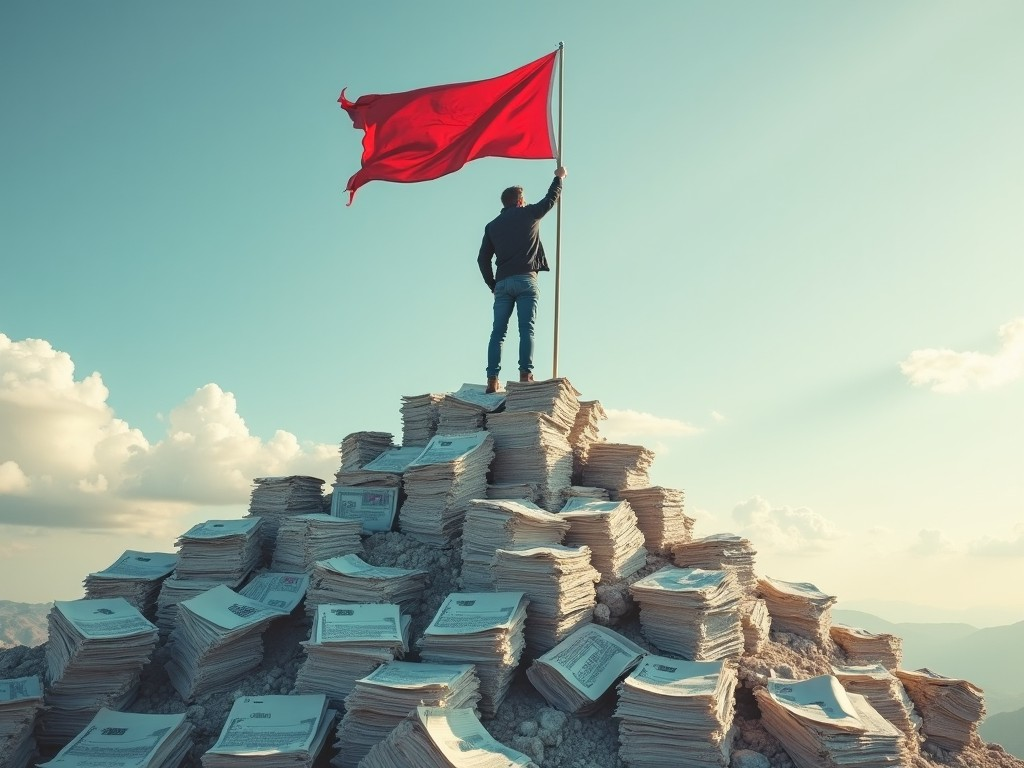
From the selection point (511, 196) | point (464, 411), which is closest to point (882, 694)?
point (464, 411)

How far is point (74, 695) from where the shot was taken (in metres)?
7.76

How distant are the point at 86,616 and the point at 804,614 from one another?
8311mm

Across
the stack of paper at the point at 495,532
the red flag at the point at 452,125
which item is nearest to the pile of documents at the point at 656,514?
the stack of paper at the point at 495,532

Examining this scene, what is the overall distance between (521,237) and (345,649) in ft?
20.6

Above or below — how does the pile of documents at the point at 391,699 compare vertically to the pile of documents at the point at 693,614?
below

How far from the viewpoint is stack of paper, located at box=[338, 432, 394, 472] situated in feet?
36.1

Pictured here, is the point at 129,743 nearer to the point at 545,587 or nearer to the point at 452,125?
the point at 545,587

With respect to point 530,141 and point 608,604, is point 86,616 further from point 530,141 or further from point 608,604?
point 530,141

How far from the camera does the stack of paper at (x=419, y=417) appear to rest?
36.0 ft

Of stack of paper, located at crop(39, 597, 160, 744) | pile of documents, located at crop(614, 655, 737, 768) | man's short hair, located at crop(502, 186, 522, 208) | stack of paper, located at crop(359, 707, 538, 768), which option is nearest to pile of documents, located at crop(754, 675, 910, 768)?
pile of documents, located at crop(614, 655, 737, 768)

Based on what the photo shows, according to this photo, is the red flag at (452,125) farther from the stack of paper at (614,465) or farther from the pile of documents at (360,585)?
the pile of documents at (360,585)

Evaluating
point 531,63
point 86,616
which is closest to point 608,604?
point 86,616

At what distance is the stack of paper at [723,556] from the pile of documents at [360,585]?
3236 millimetres

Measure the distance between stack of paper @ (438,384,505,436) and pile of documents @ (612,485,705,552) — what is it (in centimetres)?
216
